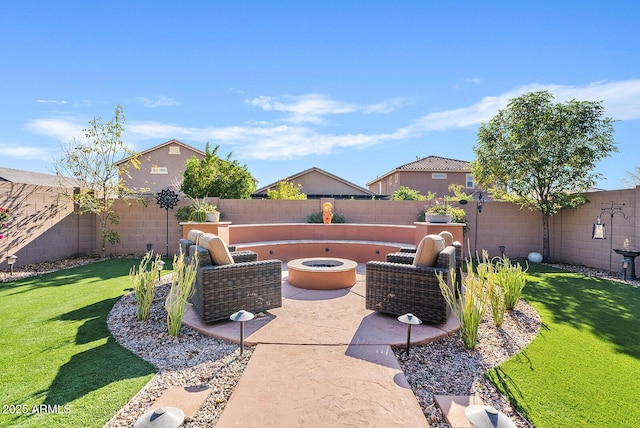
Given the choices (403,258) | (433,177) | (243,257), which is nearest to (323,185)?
(433,177)

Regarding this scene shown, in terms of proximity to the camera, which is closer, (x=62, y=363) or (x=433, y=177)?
(x=62, y=363)

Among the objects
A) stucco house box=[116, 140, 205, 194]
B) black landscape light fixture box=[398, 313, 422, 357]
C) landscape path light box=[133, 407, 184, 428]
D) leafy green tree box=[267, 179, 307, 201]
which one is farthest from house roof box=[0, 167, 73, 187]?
black landscape light fixture box=[398, 313, 422, 357]

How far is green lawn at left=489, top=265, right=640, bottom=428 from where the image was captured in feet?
7.50

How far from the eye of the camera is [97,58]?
27.2 ft

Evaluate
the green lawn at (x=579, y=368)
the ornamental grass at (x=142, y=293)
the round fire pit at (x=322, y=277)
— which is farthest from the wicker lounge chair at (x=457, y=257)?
the ornamental grass at (x=142, y=293)

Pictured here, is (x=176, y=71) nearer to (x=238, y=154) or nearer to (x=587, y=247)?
(x=238, y=154)

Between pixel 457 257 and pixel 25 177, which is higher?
pixel 25 177

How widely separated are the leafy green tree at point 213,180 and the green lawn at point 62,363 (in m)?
8.37

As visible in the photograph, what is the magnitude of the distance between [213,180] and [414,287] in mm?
11709

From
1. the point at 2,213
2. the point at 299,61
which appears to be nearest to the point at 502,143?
Result: the point at 299,61

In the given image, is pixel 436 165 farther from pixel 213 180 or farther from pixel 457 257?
pixel 457 257

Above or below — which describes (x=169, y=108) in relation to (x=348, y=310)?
above

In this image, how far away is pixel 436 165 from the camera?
2048cm

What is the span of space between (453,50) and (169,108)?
9.36 m
